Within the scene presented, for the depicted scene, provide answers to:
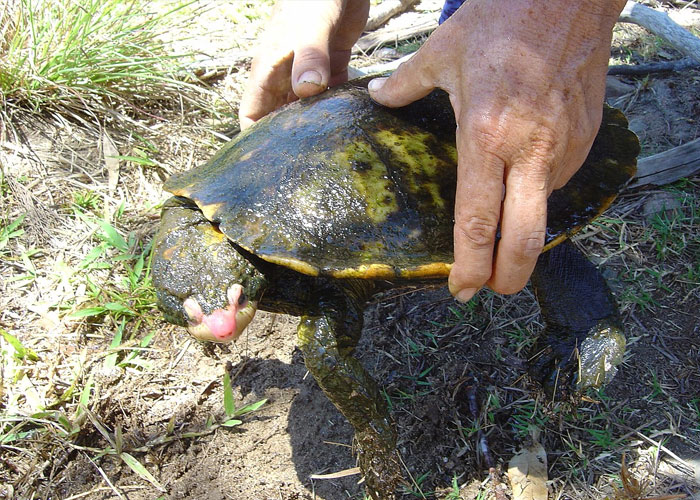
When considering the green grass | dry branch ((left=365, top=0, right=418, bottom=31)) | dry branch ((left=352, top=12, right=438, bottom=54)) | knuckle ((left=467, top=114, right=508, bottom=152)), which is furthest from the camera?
dry branch ((left=365, top=0, right=418, bottom=31))

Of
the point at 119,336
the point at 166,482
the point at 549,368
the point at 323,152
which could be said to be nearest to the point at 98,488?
the point at 166,482

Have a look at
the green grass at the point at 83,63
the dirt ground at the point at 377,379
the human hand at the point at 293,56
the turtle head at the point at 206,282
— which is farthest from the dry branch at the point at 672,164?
the green grass at the point at 83,63

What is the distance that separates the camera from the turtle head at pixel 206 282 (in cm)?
185

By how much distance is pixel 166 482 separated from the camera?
222 centimetres

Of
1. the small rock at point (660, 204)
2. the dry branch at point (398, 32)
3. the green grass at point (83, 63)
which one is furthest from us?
the dry branch at point (398, 32)

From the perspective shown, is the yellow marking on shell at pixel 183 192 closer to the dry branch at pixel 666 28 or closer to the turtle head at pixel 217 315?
the turtle head at pixel 217 315

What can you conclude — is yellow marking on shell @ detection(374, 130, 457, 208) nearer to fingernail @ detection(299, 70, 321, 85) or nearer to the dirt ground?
fingernail @ detection(299, 70, 321, 85)

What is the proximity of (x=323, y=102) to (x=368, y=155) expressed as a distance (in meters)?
0.33

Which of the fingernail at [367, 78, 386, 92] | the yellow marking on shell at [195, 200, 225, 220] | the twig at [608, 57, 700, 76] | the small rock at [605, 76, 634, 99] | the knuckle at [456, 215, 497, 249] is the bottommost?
the small rock at [605, 76, 634, 99]

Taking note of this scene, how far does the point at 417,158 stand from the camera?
205cm

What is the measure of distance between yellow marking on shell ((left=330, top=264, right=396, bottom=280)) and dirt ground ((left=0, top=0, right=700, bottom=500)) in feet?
2.62

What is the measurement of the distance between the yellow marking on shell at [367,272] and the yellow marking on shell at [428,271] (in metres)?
0.06

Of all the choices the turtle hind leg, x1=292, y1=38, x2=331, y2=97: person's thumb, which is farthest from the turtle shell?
the turtle hind leg

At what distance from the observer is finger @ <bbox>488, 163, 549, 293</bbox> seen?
1601mm
